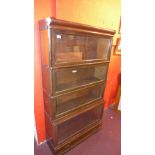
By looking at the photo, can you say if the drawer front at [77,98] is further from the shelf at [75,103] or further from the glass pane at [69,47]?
the glass pane at [69,47]

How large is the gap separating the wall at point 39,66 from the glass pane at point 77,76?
293 millimetres

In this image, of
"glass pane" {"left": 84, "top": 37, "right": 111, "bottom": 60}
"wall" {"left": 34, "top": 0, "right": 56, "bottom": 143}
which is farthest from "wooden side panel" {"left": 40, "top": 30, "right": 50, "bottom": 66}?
"glass pane" {"left": 84, "top": 37, "right": 111, "bottom": 60}

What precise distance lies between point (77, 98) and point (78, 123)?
0.39m

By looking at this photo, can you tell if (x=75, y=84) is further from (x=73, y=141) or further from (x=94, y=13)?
(x=94, y=13)

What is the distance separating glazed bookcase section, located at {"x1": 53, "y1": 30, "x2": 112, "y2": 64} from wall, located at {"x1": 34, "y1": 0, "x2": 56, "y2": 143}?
30cm

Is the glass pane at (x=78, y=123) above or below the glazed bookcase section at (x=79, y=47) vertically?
below

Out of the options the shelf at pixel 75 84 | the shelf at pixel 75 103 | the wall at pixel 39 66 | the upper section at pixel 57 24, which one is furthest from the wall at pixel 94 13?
the shelf at pixel 75 103

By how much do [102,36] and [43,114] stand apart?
4.53ft

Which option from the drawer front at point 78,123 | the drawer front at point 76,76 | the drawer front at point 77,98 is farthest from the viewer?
the drawer front at point 78,123

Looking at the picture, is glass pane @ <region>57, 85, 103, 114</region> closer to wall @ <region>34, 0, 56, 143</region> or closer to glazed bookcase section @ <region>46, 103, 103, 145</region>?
glazed bookcase section @ <region>46, 103, 103, 145</region>

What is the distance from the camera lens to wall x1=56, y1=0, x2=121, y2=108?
1.50m

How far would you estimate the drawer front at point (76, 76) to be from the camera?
4.86 feet
